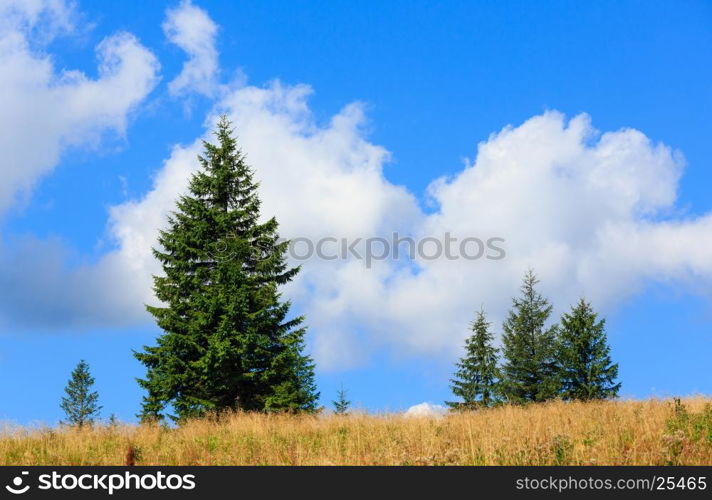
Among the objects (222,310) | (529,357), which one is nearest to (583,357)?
(529,357)

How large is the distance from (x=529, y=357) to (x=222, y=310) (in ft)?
77.1

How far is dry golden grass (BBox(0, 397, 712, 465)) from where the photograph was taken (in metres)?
10.1

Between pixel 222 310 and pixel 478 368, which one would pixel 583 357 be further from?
pixel 222 310

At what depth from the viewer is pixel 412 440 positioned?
12.1 meters

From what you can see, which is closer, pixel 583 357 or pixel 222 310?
pixel 222 310

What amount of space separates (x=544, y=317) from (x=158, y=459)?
3323cm

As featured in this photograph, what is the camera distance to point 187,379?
23422 millimetres

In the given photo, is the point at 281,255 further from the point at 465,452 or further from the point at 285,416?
the point at 465,452

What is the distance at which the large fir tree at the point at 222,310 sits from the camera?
74.2 feet
